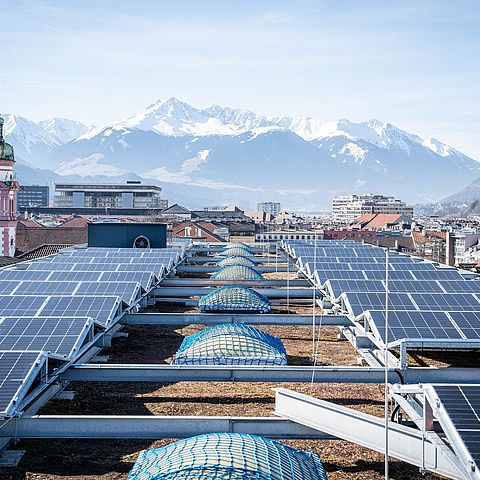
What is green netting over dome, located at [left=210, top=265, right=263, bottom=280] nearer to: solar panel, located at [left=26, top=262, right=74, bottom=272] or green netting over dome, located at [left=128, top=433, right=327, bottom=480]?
solar panel, located at [left=26, top=262, right=74, bottom=272]

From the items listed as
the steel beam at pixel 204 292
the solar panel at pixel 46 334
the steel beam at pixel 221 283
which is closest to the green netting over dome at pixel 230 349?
the solar panel at pixel 46 334

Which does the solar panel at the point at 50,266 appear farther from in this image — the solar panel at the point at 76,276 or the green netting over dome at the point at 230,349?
the green netting over dome at the point at 230,349

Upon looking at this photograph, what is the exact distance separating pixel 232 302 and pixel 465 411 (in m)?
14.3

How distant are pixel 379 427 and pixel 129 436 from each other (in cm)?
341

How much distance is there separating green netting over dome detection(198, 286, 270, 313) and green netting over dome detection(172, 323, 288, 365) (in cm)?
601

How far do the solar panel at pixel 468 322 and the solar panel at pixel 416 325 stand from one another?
0.54 ft

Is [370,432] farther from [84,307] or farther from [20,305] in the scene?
[20,305]

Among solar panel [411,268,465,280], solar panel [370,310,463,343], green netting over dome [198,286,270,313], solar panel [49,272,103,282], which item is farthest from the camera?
solar panel [411,268,465,280]

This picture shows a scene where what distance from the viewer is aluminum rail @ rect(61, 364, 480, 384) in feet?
46.3

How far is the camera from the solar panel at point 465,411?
9.17 m

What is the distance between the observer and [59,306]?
746 inches

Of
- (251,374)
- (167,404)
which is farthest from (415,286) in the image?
(167,404)

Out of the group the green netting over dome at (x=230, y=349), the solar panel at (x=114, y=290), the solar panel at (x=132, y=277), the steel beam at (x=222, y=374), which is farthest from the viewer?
the solar panel at (x=132, y=277)

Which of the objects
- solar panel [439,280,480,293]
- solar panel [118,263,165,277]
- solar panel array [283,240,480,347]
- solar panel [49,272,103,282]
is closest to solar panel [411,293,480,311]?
solar panel array [283,240,480,347]
